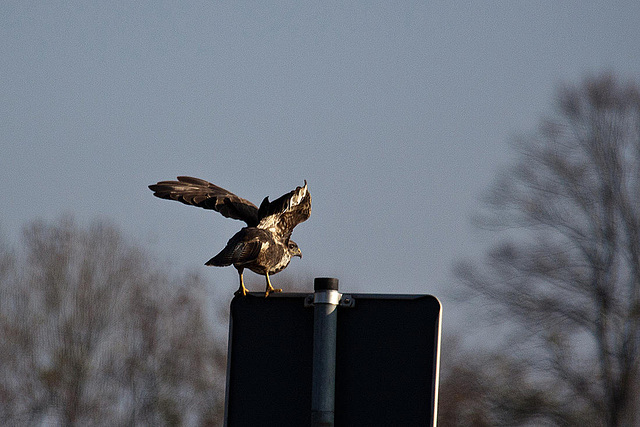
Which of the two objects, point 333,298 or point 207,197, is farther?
point 207,197

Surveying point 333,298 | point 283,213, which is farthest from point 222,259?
point 333,298

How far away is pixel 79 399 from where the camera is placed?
1185 inches

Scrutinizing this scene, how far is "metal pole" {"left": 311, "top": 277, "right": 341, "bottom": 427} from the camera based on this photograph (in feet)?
8.42

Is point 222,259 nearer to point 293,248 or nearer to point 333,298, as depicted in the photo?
Result: point 293,248

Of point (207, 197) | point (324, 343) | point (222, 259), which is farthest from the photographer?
point (207, 197)

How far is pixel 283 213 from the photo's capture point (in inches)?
183

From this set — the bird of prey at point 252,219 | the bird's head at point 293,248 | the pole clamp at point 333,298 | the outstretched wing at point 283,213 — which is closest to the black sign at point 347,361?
the pole clamp at point 333,298

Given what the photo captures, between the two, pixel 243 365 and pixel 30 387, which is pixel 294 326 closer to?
pixel 243 365

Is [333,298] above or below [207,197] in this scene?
below

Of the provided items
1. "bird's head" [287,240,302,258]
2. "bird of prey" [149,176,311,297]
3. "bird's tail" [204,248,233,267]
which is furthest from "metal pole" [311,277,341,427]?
"bird's head" [287,240,302,258]

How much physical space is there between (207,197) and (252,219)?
0.86ft

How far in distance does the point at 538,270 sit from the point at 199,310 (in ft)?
49.4

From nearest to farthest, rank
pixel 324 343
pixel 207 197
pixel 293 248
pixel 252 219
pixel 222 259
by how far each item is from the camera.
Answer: pixel 324 343, pixel 222 259, pixel 207 197, pixel 252 219, pixel 293 248

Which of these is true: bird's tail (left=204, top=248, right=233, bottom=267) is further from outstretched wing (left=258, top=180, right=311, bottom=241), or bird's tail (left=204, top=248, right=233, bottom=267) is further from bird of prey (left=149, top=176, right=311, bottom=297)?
outstretched wing (left=258, top=180, right=311, bottom=241)
